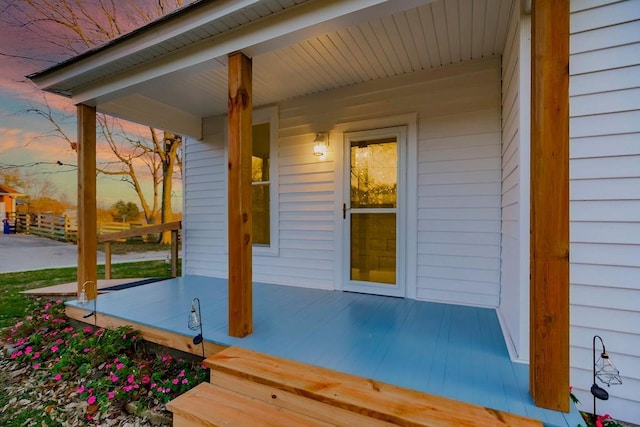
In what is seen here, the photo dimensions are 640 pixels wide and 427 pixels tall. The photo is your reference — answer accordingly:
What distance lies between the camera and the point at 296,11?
6.11 feet

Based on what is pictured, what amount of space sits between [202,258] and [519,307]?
4352mm

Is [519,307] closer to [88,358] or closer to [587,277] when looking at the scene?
[587,277]

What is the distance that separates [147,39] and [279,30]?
1.24 m

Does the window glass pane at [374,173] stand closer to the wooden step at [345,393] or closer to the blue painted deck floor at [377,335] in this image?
the blue painted deck floor at [377,335]

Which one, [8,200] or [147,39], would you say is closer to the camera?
[147,39]

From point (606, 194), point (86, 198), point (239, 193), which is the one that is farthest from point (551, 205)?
point (86, 198)

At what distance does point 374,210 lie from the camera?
3342 millimetres

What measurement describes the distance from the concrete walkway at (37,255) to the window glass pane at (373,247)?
7.13 metres

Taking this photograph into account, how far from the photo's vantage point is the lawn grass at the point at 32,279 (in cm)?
385

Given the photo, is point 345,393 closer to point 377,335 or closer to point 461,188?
point 377,335

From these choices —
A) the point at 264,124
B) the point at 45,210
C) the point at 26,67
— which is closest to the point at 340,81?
the point at 264,124

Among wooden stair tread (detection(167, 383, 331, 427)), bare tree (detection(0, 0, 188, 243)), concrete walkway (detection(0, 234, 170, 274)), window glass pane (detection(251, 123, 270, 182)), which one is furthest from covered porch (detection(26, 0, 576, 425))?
bare tree (detection(0, 0, 188, 243))

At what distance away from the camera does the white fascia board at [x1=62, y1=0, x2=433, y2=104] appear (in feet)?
5.62

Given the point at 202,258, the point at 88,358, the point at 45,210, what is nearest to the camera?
the point at 88,358
